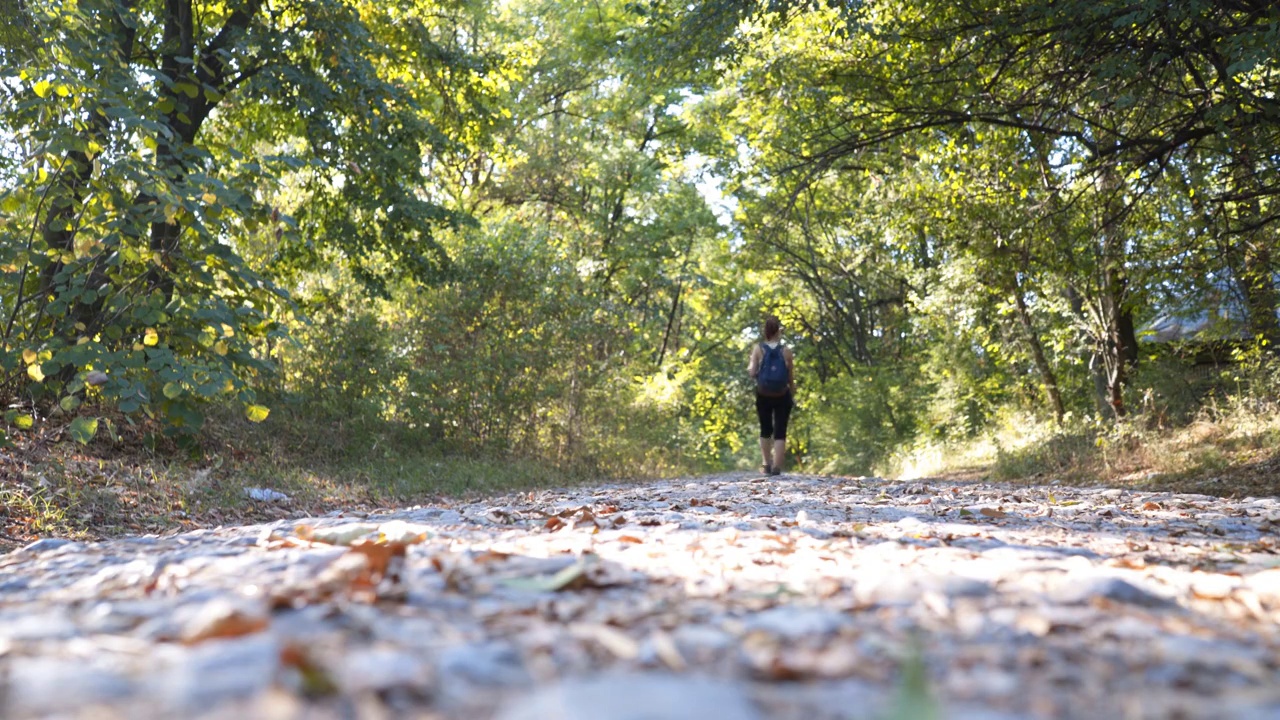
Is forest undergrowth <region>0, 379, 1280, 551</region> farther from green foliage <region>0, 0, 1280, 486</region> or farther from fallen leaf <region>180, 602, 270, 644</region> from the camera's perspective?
fallen leaf <region>180, 602, 270, 644</region>

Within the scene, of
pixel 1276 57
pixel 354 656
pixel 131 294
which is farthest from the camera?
pixel 1276 57

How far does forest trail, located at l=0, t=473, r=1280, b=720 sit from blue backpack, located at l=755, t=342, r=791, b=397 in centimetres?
821

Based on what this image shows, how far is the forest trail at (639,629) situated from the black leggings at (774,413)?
846 centimetres

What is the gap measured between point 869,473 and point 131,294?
910 inches

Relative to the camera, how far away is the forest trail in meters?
1.49

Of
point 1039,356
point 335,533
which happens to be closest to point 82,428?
point 335,533

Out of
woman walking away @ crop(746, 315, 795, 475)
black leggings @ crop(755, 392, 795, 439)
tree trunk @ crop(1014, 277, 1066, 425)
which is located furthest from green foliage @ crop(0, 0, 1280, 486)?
black leggings @ crop(755, 392, 795, 439)

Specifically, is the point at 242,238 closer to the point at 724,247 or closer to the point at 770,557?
the point at 770,557

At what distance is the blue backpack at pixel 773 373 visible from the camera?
40.0 feet

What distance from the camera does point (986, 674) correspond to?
1.75 meters

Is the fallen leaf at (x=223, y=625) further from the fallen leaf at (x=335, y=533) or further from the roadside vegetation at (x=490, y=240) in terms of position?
the roadside vegetation at (x=490, y=240)

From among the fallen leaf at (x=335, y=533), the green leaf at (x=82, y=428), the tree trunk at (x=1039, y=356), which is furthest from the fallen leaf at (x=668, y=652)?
the tree trunk at (x=1039, y=356)

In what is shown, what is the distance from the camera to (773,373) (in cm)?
1220

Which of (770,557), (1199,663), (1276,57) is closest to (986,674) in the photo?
(1199,663)
